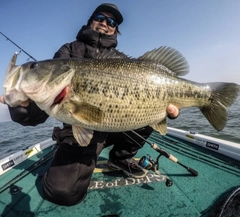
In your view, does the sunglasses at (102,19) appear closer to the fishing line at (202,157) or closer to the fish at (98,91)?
the fish at (98,91)

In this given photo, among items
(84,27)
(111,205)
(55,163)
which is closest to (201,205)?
(111,205)

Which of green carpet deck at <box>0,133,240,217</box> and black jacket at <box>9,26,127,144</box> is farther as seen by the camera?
black jacket at <box>9,26,127,144</box>

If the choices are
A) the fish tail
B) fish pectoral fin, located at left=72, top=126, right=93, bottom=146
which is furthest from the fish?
the fish tail

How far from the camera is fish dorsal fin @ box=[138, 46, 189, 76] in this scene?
272 cm

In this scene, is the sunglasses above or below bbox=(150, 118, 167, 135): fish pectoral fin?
above

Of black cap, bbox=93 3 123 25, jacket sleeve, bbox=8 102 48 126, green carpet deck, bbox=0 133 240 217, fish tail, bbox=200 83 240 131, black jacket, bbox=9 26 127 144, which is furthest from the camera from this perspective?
black cap, bbox=93 3 123 25

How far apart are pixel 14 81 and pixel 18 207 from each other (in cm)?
175

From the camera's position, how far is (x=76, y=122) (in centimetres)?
221

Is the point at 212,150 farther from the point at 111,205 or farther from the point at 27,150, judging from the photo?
the point at 27,150

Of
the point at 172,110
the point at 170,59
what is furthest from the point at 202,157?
the point at 170,59

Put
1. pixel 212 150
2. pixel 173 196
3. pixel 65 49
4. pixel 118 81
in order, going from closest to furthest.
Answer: pixel 118 81 → pixel 173 196 → pixel 65 49 → pixel 212 150

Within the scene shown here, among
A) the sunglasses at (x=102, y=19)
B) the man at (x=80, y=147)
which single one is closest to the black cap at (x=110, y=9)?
the man at (x=80, y=147)

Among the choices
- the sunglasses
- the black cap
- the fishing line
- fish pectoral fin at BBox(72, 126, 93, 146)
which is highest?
the black cap

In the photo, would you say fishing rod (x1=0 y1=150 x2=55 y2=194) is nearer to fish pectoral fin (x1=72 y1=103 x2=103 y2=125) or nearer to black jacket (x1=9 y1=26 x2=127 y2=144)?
black jacket (x1=9 y1=26 x2=127 y2=144)
